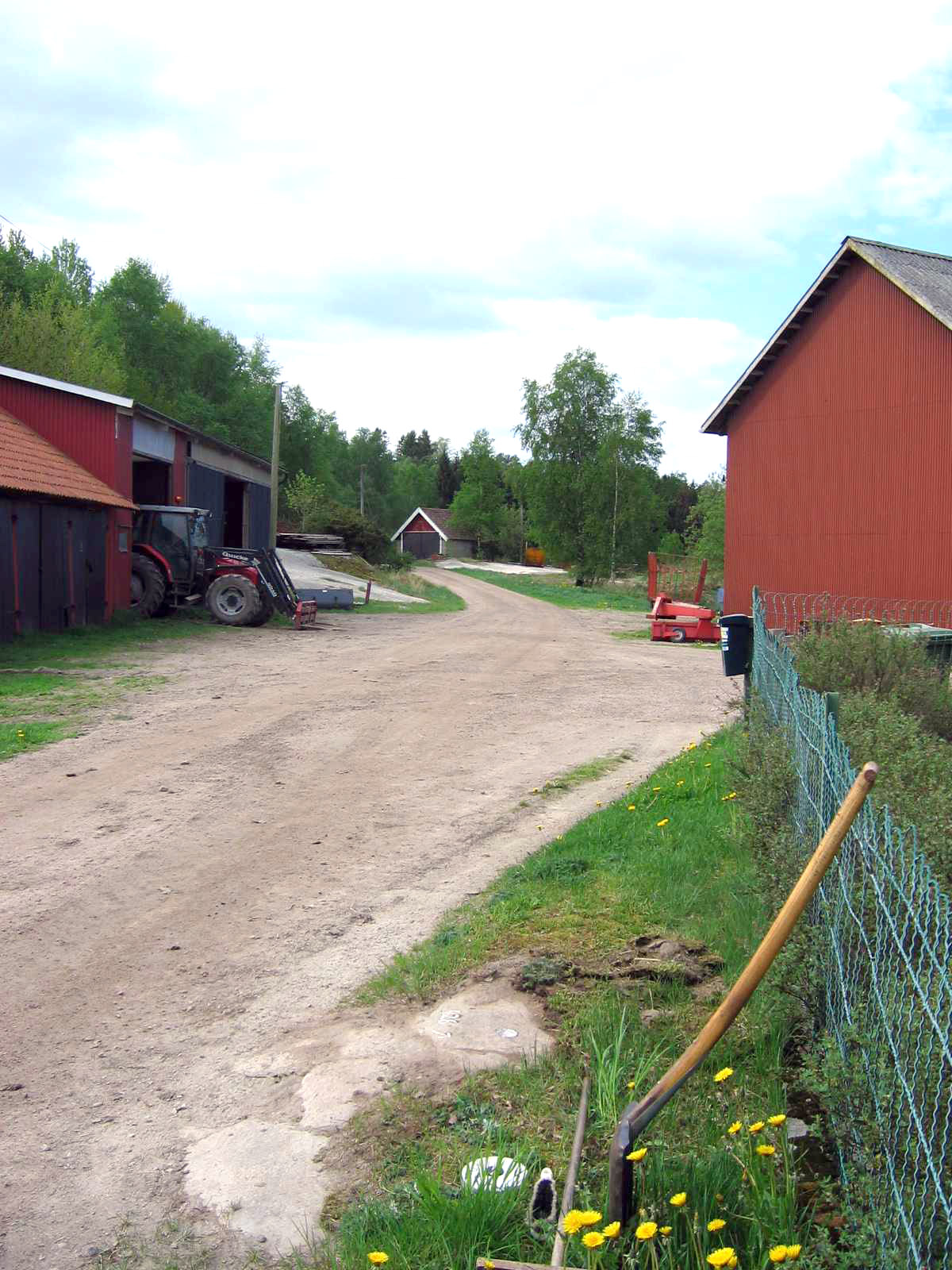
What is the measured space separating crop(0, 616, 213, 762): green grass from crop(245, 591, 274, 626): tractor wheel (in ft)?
3.32

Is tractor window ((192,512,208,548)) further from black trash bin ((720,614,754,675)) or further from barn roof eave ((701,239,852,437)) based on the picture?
black trash bin ((720,614,754,675))

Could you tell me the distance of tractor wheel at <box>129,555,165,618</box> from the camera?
24656 mm

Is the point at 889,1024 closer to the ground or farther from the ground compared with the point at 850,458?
closer to the ground

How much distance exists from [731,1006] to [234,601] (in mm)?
22504

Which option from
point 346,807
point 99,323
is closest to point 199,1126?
point 346,807

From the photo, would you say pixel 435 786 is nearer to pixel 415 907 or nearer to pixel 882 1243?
pixel 415 907

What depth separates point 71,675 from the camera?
52.4ft

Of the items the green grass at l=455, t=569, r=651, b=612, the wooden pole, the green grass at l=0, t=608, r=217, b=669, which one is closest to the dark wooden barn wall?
the green grass at l=0, t=608, r=217, b=669

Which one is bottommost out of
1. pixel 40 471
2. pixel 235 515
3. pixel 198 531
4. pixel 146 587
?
pixel 146 587

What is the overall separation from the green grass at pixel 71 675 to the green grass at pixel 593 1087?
626 centimetres

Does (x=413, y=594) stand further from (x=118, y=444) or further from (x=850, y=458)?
(x=850, y=458)

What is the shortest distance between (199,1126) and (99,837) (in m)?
3.97

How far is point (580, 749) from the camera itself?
37.6ft

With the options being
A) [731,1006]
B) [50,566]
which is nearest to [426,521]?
[50,566]
